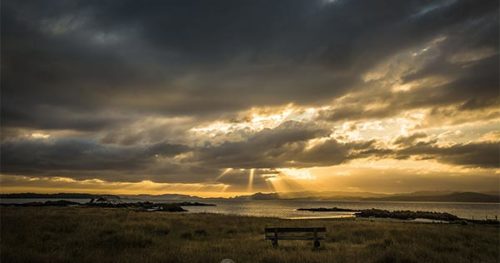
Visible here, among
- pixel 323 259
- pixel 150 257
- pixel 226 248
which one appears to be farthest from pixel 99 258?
pixel 323 259

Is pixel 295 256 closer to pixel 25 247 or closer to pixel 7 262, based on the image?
pixel 7 262

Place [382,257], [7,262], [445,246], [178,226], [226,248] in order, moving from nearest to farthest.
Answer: [7,262], [382,257], [226,248], [445,246], [178,226]

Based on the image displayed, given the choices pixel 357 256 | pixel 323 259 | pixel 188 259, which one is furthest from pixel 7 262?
pixel 357 256

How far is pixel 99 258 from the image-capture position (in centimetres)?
1420

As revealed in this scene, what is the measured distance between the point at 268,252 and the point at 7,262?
9.74 m

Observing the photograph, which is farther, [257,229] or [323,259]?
[257,229]

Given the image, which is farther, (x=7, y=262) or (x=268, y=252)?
(x=268, y=252)

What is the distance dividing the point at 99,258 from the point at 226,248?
571 centimetres

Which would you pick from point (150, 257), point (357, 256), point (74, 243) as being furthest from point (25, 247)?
point (357, 256)

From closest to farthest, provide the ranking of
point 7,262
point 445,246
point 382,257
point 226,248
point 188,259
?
point 7,262, point 188,259, point 382,257, point 226,248, point 445,246

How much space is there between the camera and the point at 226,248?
17.5 m

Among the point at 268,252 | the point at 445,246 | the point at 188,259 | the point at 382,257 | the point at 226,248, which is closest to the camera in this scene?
the point at 188,259

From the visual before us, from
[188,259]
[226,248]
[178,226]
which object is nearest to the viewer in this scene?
[188,259]

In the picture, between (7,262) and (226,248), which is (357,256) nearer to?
(226,248)
